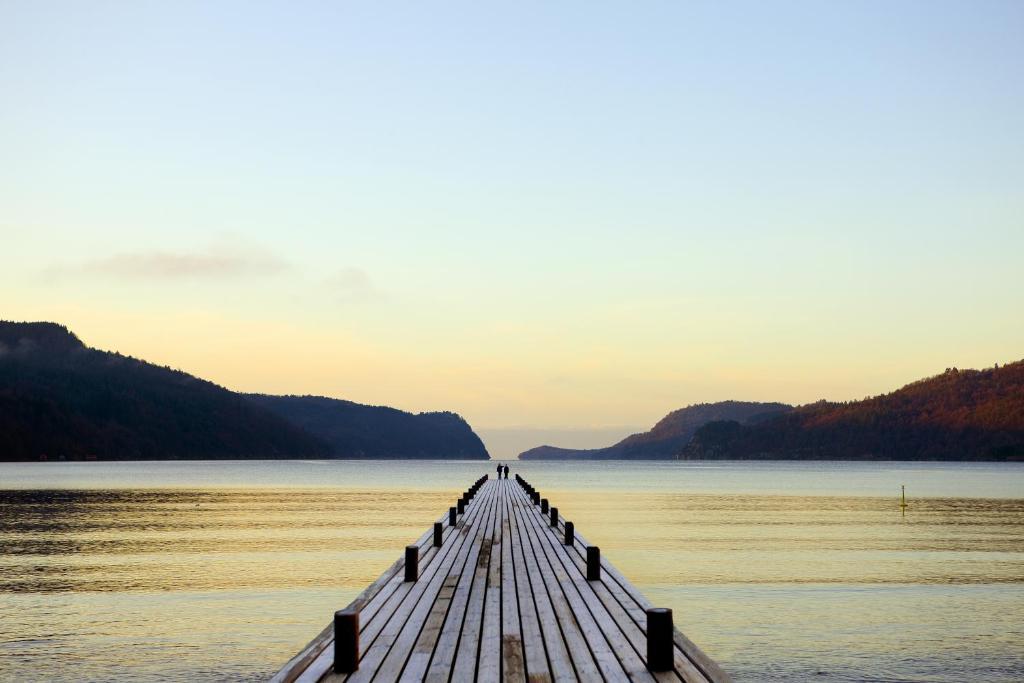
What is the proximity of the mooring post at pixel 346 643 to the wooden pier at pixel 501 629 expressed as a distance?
0.01 meters

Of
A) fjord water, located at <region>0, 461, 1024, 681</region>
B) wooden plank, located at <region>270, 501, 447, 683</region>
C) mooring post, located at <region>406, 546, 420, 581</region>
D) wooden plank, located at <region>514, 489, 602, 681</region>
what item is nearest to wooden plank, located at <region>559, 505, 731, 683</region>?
wooden plank, located at <region>514, 489, 602, 681</region>

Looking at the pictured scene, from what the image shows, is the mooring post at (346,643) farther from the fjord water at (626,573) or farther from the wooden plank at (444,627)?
the fjord water at (626,573)

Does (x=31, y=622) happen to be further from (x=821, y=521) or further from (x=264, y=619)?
(x=821, y=521)

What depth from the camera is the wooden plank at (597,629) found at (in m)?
11.8

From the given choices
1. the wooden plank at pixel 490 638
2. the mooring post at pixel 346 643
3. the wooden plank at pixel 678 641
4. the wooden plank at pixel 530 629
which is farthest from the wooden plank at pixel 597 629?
the mooring post at pixel 346 643

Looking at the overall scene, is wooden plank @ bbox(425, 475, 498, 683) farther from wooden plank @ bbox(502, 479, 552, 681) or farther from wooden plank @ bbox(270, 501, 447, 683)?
wooden plank @ bbox(270, 501, 447, 683)

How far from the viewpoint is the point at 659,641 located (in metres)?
11.7

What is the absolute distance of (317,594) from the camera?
28.5 m

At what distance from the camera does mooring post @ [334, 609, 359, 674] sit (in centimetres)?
1131

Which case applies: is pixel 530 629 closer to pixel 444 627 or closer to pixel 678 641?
pixel 444 627

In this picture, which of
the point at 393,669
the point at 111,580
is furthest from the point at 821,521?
the point at 393,669

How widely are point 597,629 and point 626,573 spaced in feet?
67.7

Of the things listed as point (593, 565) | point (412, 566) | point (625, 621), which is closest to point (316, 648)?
point (625, 621)

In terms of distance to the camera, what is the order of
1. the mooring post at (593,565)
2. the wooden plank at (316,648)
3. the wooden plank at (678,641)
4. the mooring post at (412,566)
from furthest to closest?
the mooring post at (593,565), the mooring post at (412,566), the wooden plank at (678,641), the wooden plank at (316,648)
